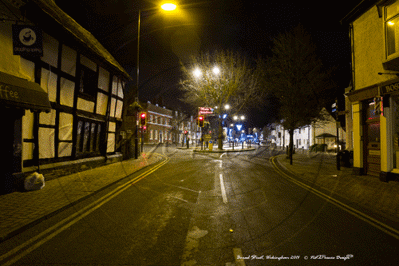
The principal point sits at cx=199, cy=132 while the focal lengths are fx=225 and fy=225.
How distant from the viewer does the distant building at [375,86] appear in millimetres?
8719

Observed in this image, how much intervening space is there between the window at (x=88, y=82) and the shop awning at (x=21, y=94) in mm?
4022

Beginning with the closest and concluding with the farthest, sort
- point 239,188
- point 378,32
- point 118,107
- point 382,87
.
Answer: point 239,188, point 382,87, point 378,32, point 118,107

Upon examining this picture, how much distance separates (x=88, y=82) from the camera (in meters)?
11.6

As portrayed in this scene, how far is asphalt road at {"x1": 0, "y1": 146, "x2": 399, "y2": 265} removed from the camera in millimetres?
3213

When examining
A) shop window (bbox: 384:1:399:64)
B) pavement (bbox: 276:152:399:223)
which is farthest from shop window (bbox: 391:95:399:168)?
shop window (bbox: 384:1:399:64)

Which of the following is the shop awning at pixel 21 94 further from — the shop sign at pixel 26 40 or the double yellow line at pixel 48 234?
the double yellow line at pixel 48 234

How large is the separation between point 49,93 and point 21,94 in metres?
2.53

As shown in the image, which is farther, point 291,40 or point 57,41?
point 291,40

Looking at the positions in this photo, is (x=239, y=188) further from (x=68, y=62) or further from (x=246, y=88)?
(x=246, y=88)

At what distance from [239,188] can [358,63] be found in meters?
8.56

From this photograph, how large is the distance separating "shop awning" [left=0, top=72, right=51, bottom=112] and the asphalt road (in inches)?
125

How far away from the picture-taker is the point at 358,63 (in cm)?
1063

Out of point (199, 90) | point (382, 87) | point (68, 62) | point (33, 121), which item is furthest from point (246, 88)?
point (33, 121)

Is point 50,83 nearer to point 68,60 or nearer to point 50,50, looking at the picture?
point 50,50
